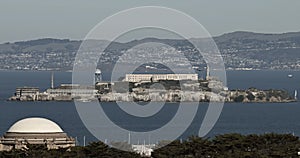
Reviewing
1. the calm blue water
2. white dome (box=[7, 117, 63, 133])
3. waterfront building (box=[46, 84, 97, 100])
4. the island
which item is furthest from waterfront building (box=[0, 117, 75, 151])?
waterfront building (box=[46, 84, 97, 100])

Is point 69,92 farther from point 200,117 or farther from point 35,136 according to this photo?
point 35,136

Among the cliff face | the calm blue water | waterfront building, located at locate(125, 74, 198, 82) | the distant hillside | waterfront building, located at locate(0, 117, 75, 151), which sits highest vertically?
the distant hillside

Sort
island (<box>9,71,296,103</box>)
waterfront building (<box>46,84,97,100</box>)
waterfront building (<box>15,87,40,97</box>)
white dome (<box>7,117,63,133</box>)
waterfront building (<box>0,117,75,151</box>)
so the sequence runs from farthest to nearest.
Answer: waterfront building (<box>15,87,40,97</box>), waterfront building (<box>46,84,97,100</box>), island (<box>9,71,296,103</box>), white dome (<box>7,117,63,133</box>), waterfront building (<box>0,117,75,151</box>)

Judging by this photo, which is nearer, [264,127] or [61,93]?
[264,127]

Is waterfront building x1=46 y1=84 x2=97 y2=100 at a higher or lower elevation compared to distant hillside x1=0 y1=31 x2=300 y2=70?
lower

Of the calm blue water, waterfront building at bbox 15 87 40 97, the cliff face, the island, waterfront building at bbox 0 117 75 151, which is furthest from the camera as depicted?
waterfront building at bbox 15 87 40 97

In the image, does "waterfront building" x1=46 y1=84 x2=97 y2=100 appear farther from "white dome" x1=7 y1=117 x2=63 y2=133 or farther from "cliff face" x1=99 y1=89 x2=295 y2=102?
"white dome" x1=7 y1=117 x2=63 y2=133

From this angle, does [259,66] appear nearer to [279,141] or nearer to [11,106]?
[11,106]

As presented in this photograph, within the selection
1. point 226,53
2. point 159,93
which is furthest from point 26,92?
point 226,53

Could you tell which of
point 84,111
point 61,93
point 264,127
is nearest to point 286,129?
point 264,127
